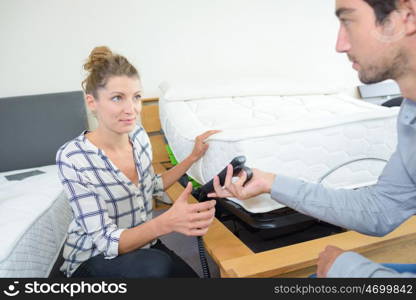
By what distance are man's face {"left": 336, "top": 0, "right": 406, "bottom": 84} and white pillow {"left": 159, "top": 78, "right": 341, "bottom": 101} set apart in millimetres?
1243

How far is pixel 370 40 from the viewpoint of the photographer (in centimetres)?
73

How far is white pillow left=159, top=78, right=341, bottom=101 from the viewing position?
195 cm

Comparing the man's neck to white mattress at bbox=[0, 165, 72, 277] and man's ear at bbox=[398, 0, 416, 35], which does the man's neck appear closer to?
man's ear at bbox=[398, 0, 416, 35]

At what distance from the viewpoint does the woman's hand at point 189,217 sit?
32.3 inches

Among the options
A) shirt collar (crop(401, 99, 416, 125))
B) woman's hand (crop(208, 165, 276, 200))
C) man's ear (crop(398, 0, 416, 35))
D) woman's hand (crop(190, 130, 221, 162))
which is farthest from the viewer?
woman's hand (crop(190, 130, 221, 162))

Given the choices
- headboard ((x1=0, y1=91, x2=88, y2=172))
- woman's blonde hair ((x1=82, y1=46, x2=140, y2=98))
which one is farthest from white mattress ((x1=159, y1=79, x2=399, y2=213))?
→ headboard ((x1=0, y1=91, x2=88, y2=172))

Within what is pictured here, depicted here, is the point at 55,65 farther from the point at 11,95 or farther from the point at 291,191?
the point at 291,191

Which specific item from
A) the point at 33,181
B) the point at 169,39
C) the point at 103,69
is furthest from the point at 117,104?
the point at 169,39

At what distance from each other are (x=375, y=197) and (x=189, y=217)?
20.4 inches

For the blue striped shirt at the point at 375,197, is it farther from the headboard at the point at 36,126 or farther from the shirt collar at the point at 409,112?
the headboard at the point at 36,126

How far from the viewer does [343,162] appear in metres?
1.08

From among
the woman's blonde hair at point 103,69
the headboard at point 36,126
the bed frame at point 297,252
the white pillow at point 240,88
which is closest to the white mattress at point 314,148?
the bed frame at point 297,252

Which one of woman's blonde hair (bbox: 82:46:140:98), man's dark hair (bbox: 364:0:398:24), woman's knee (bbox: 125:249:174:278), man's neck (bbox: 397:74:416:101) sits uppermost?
man's dark hair (bbox: 364:0:398:24)

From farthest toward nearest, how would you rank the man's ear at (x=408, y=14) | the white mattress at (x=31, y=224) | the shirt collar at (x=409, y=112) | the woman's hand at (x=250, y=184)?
the white mattress at (x=31, y=224), the woman's hand at (x=250, y=184), the shirt collar at (x=409, y=112), the man's ear at (x=408, y=14)
